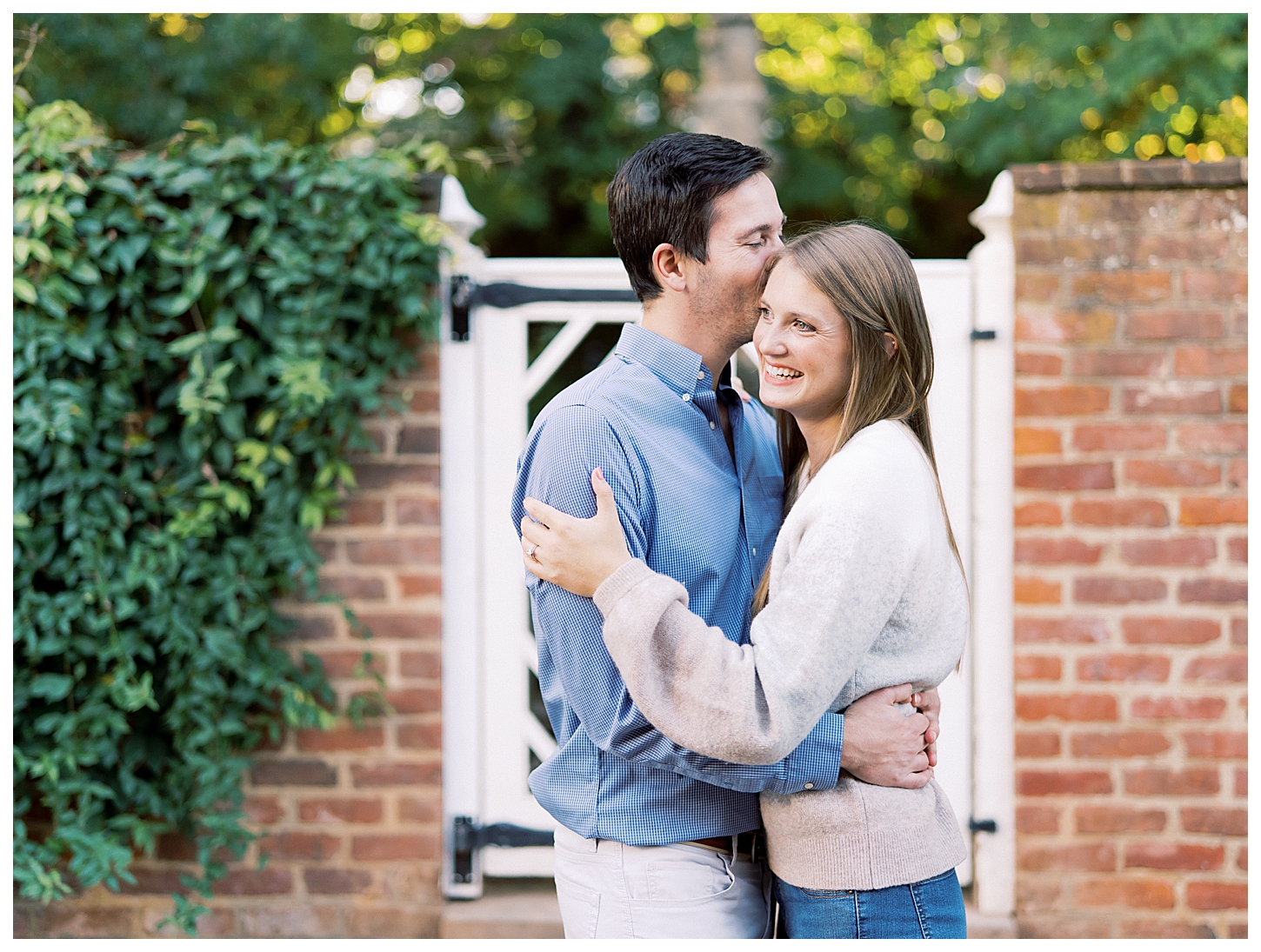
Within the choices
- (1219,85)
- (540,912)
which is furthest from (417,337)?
(1219,85)

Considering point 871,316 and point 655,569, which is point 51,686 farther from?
point 871,316

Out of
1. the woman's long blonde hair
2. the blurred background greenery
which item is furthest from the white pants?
the blurred background greenery

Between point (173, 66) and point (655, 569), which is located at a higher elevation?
point (173, 66)

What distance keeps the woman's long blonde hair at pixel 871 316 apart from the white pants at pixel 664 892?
39cm

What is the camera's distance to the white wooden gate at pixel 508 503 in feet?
9.07

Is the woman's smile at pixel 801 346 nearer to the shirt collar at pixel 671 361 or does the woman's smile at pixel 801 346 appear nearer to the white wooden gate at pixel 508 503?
the shirt collar at pixel 671 361

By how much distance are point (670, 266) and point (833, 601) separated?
655mm

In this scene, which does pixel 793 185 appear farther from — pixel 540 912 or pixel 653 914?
pixel 653 914

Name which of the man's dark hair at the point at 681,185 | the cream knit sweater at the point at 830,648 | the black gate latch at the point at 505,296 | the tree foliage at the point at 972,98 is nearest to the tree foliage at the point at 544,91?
the tree foliage at the point at 972,98

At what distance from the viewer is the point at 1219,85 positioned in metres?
6.29

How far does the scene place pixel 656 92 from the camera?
29.7 feet

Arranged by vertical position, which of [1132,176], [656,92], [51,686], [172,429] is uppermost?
[656,92]

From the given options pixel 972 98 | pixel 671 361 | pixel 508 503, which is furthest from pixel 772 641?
pixel 972 98

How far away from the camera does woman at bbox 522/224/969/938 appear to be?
1.28 meters
